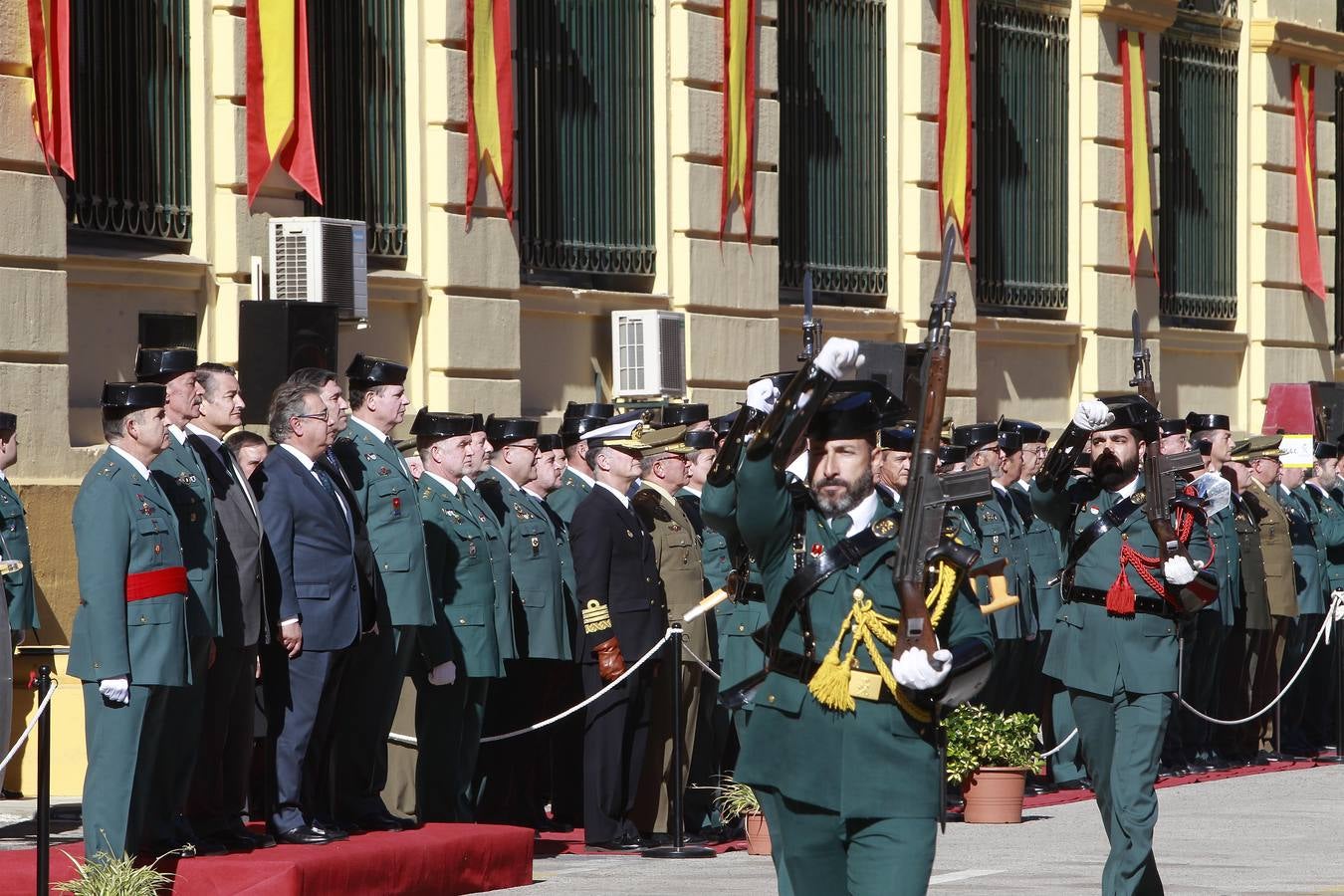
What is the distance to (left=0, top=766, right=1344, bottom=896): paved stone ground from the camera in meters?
10.6

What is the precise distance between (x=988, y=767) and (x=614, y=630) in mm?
2290

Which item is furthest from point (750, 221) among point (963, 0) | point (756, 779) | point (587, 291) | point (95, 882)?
point (756, 779)

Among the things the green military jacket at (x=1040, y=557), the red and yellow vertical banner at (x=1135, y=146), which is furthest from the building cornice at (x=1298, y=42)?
the green military jacket at (x=1040, y=557)

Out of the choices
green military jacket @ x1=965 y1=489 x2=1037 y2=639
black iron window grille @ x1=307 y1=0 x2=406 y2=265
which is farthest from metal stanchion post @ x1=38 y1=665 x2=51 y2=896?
green military jacket @ x1=965 y1=489 x2=1037 y2=639

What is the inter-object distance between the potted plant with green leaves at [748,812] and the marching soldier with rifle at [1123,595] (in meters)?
2.31

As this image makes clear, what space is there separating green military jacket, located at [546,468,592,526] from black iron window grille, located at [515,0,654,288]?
4111 millimetres

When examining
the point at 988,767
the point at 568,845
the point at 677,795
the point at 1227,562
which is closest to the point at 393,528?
the point at 677,795

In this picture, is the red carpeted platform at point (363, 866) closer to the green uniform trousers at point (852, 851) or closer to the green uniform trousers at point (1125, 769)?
the green uniform trousers at point (1125, 769)

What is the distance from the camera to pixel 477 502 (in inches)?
455

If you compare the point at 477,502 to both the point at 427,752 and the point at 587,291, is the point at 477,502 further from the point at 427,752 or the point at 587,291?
the point at 587,291

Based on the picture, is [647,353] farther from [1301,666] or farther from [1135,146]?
[1135,146]

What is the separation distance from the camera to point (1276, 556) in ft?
56.1

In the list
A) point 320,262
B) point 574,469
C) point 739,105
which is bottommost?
point 574,469

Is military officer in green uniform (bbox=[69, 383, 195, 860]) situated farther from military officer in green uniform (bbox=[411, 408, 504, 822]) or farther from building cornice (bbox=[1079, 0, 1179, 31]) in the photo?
building cornice (bbox=[1079, 0, 1179, 31])
